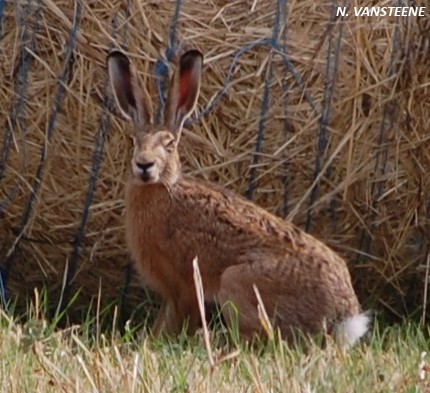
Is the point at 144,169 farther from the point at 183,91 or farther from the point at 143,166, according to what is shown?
the point at 183,91

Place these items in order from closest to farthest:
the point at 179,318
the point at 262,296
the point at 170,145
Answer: the point at 262,296
the point at 179,318
the point at 170,145

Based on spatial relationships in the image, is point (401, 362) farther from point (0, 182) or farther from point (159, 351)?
point (0, 182)

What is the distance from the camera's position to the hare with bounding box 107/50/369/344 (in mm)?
4812

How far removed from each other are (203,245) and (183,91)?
0.59m

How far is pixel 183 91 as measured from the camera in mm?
5082

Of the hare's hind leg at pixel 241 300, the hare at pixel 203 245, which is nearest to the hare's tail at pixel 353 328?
the hare at pixel 203 245

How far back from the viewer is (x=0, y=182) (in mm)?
5582

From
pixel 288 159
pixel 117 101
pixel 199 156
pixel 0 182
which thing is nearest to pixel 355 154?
pixel 288 159

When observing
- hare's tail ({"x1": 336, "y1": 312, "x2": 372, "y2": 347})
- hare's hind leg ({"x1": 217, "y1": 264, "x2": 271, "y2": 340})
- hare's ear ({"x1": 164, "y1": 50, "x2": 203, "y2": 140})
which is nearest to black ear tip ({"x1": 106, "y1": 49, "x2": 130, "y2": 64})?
hare's ear ({"x1": 164, "y1": 50, "x2": 203, "y2": 140})

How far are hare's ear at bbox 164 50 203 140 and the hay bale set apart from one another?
0.27 meters

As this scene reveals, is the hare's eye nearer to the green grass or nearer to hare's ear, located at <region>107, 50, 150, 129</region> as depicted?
hare's ear, located at <region>107, 50, 150, 129</region>

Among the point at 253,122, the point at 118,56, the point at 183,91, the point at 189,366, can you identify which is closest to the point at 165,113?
the point at 183,91

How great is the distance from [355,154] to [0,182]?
1.46 meters

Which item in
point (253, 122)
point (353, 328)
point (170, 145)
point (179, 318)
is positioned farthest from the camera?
point (253, 122)
